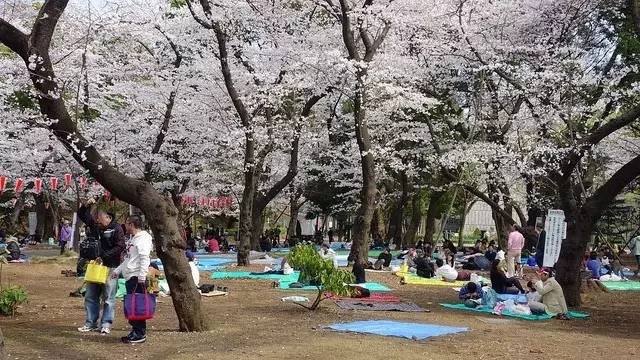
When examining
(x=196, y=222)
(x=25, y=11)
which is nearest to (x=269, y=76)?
(x=25, y=11)

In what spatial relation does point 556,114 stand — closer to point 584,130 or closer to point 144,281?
point 584,130

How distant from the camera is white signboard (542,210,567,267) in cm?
1250

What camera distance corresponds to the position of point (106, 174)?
7.95m

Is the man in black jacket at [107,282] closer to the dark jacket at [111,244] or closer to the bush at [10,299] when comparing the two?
the dark jacket at [111,244]

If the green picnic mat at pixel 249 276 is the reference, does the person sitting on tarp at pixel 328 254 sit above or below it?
above

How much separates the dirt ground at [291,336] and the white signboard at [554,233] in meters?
1.12

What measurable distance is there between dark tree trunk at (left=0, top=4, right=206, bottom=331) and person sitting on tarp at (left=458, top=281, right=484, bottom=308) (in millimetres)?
5371

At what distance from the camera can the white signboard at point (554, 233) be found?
41.0 ft

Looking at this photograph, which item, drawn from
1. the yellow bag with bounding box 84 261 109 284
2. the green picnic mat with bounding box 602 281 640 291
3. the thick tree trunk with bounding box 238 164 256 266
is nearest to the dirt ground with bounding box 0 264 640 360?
the yellow bag with bounding box 84 261 109 284

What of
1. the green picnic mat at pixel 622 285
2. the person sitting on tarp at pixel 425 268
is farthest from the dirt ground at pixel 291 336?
the green picnic mat at pixel 622 285

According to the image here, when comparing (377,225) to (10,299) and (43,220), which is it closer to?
(43,220)

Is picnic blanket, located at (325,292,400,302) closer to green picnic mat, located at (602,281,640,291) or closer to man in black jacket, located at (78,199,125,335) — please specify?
man in black jacket, located at (78,199,125,335)

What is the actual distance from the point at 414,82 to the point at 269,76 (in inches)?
167

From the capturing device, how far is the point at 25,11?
1445 centimetres
